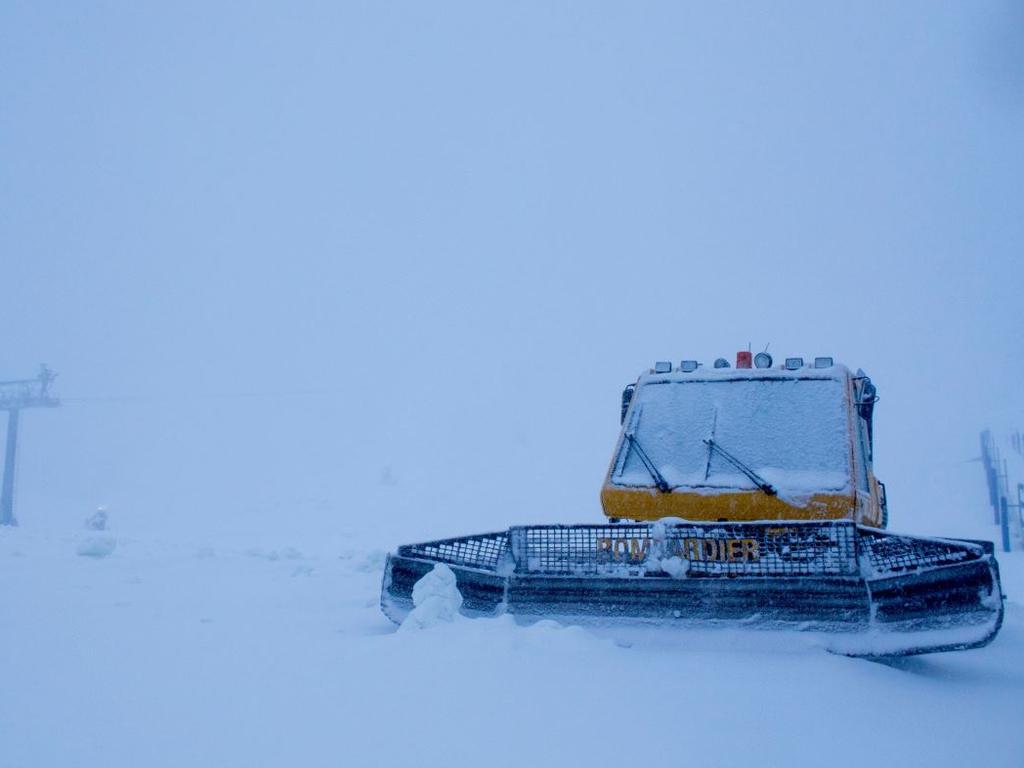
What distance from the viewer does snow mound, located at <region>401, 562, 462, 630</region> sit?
162 inches

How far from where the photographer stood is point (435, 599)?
425 cm

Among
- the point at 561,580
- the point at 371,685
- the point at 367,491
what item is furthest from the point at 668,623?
the point at 367,491

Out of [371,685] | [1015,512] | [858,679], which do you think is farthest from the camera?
[1015,512]

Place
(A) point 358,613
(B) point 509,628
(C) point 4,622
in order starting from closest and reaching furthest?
(B) point 509,628 < (C) point 4,622 < (A) point 358,613

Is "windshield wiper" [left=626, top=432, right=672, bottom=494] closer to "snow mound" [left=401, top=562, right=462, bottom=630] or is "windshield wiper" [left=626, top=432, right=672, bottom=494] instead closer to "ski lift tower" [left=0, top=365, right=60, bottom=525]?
"snow mound" [left=401, top=562, right=462, bottom=630]

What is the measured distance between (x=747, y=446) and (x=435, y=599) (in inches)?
93.9

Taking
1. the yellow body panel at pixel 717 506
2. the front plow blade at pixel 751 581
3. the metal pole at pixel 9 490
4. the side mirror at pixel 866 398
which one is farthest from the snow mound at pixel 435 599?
the metal pole at pixel 9 490

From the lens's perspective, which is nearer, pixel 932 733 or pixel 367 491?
pixel 932 733

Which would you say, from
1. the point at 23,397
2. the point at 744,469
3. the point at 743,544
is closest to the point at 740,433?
the point at 744,469

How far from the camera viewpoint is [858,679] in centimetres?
329

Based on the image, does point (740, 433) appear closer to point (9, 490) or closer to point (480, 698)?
point (480, 698)

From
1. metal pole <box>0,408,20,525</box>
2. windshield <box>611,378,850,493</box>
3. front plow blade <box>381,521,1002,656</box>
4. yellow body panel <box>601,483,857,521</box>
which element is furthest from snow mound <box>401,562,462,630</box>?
metal pole <box>0,408,20,525</box>

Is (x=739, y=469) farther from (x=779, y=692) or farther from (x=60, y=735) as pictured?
(x=60, y=735)

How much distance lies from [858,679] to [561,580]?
5.10ft
